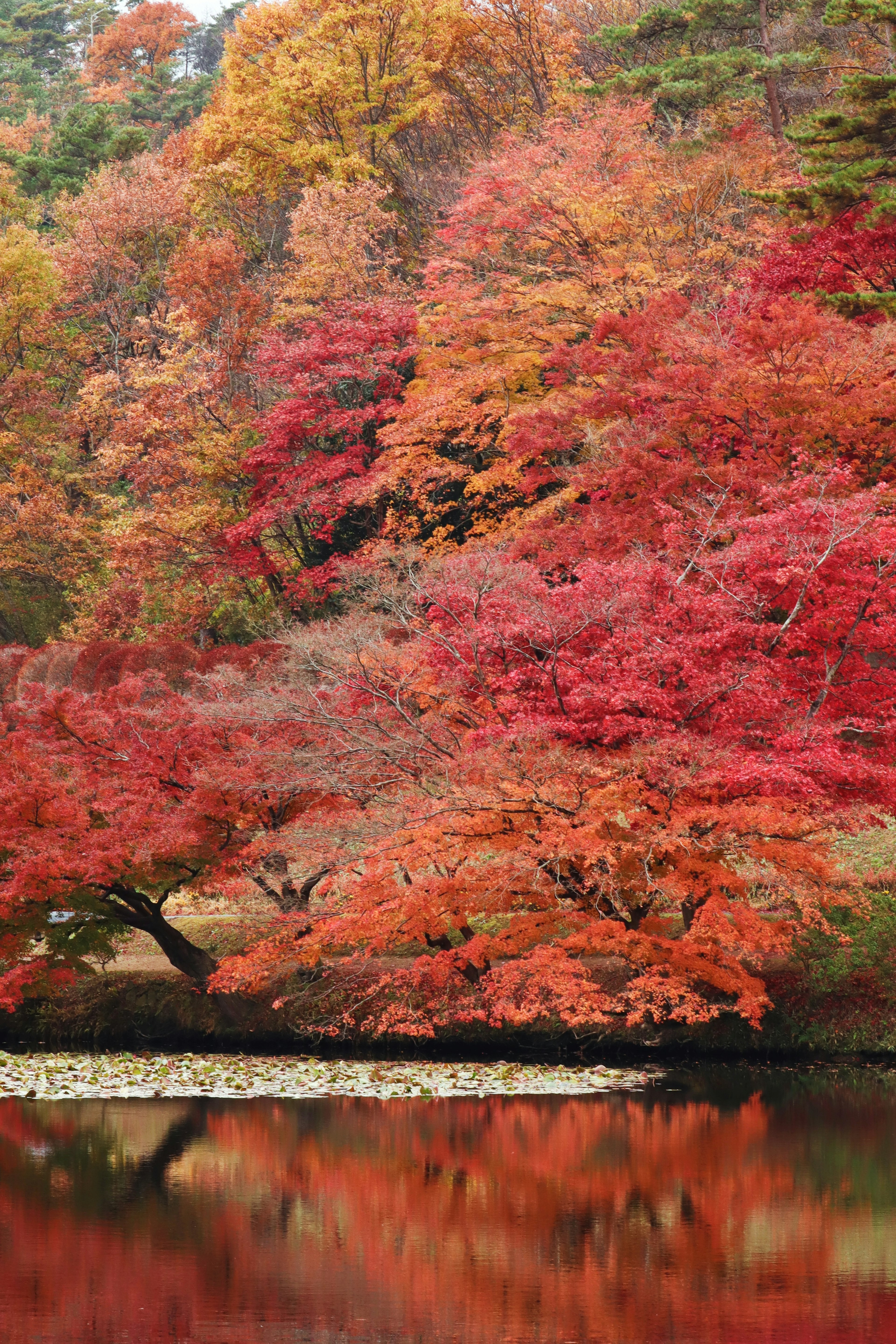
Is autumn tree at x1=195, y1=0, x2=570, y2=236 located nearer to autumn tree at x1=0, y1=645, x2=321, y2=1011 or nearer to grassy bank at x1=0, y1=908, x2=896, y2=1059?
autumn tree at x1=0, y1=645, x2=321, y2=1011

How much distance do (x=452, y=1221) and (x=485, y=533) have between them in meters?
15.1

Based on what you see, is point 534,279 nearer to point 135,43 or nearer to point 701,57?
point 701,57

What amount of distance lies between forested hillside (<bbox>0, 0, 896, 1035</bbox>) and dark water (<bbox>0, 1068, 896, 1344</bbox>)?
1.95 m

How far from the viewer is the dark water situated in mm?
5973

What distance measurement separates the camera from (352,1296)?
6.31 m

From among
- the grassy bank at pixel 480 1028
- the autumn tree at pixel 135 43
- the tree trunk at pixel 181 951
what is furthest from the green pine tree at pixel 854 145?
the autumn tree at pixel 135 43

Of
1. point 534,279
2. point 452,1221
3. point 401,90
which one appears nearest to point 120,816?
point 452,1221

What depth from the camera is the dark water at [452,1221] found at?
5.97m

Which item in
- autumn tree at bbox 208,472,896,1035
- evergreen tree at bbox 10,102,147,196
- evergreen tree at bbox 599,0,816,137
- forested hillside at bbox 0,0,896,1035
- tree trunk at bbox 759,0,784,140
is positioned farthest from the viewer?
evergreen tree at bbox 10,102,147,196

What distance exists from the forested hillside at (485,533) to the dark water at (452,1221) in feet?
6.41

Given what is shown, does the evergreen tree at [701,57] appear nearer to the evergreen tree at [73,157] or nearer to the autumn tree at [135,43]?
the evergreen tree at [73,157]

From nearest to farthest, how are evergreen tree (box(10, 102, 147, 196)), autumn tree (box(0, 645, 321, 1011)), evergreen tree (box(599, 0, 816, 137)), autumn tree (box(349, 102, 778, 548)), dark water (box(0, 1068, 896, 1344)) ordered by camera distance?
1. dark water (box(0, 1068, 896, 1344))
2. autumn tree (box(0, 645, 321, 1011))
3. autumn tree (box(349, 102, 778, 548))
4. evergreen tree (box(599, 0, 816, 137))
5. evergreen tree (box(10, 102, 147, 196))

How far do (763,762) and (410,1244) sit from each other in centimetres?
643

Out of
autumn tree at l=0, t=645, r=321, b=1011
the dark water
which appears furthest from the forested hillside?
the dark water
